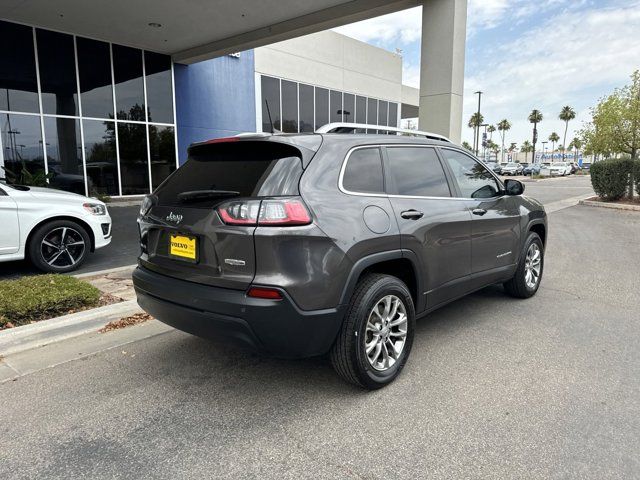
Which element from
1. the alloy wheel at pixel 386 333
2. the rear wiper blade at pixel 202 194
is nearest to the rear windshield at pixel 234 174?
the rear wiper blade at pixel 202 194

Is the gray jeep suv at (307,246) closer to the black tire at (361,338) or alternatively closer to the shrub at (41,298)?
the black tire at (361,338)

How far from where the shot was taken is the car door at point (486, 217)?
4355 millimetres

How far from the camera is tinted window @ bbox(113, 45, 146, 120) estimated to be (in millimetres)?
15102

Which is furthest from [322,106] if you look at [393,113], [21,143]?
[21,143]

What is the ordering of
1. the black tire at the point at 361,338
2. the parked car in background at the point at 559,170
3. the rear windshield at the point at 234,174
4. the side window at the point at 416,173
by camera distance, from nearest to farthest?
1. the rear windshield at the point at 234,174
2. the black tire at the point at 361,338
3. the side window at the point at 416,173
4. the parked car in background at the point at 559,170

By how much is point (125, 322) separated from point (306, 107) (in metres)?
18.5

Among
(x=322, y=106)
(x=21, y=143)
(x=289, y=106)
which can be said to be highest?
(x=322, y=106)

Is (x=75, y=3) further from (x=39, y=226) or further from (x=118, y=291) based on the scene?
(x=118, y=291)

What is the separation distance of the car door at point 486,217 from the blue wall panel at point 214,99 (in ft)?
46.5

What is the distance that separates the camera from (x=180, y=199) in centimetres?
331

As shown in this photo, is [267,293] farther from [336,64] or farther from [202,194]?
[336,64]

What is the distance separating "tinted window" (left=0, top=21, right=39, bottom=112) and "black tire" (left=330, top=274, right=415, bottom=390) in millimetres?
13859

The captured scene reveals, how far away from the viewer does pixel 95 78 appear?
14633 millimetres

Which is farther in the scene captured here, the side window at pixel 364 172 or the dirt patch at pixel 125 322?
the dirt patch at pixel 125 322
